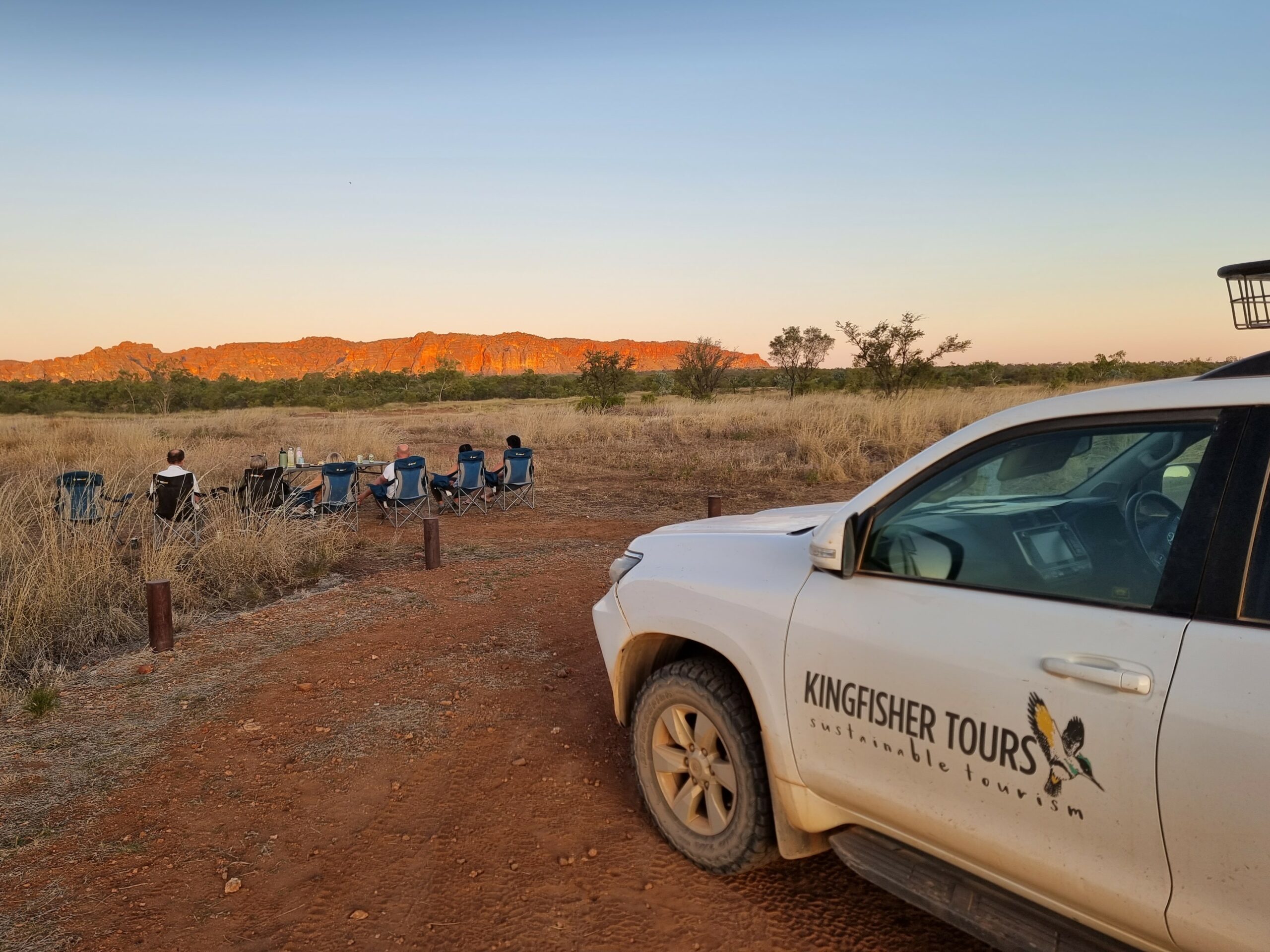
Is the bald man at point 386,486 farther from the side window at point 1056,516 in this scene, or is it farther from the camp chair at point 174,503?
the side window at point 1056,516

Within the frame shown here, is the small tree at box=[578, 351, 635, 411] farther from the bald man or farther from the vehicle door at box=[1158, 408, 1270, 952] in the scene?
the vehicle door at box=[1158, 408, 1270, 952]

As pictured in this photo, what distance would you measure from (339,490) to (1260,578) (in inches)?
426

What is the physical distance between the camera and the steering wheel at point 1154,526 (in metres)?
2.01

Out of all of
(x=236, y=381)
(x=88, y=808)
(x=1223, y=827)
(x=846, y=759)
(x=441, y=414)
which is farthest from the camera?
(x=236, y=381)

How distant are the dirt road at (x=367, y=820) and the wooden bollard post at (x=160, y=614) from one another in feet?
0.51

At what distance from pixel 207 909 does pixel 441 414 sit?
36.7m

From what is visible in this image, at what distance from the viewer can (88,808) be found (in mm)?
3822

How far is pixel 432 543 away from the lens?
8547mm

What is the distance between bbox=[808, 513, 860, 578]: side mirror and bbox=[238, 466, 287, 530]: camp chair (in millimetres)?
7144

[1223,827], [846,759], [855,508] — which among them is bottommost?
[846,759]

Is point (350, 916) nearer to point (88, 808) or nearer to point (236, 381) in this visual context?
point (88, 808)

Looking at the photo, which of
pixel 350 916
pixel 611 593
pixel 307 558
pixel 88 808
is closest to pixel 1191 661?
pixel 611 593

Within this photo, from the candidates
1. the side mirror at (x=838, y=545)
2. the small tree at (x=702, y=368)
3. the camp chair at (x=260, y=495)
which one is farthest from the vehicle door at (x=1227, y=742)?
the small tree at (x=702, y=368)

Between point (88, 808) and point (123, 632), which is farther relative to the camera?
point (123, 632)
